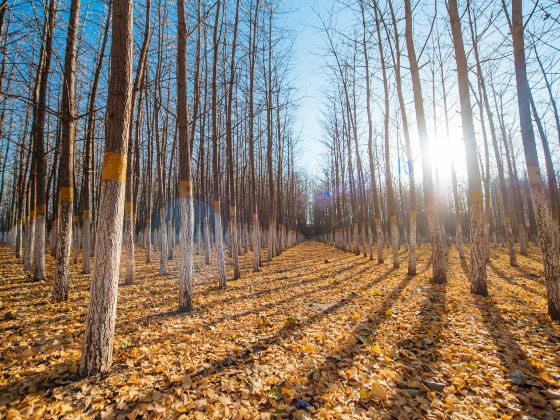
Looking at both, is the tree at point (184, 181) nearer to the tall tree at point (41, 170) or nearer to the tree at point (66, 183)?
the tree at point (66, 183)

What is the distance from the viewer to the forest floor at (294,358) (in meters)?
2.49

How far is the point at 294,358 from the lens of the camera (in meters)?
3.43

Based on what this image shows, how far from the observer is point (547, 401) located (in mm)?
2564

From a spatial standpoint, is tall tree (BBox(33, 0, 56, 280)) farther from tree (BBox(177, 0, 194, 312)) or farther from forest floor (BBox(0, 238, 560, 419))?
tree (BBox(177, 0, 194, 312))

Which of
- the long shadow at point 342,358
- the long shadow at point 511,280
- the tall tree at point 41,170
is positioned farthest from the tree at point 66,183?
the long shadow at point 511,280

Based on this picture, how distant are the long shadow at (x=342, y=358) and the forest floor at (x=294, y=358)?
0.02 meters

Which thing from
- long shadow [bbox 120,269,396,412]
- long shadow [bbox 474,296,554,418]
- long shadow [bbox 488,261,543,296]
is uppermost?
long shadow [bbox 120,269,396,412]

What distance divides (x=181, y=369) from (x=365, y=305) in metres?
4.31

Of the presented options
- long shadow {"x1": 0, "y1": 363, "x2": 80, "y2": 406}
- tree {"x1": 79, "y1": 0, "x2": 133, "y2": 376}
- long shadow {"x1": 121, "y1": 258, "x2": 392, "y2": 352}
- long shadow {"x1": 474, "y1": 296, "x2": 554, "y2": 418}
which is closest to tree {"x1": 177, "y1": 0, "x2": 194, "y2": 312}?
long shadow {"x1": 121, "y1": 258, "x2": 392, "y2": 352}

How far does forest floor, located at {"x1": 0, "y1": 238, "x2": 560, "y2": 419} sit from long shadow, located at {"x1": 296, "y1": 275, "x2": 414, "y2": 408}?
0.07ft

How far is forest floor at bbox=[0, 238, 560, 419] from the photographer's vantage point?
249 cm

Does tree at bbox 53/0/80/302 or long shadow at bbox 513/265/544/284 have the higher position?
tree at bbox 53/0/80/302

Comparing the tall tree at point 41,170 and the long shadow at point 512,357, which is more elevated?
the tall tree at point 41,170

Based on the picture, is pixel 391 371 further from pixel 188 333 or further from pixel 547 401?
pixel 188 333
